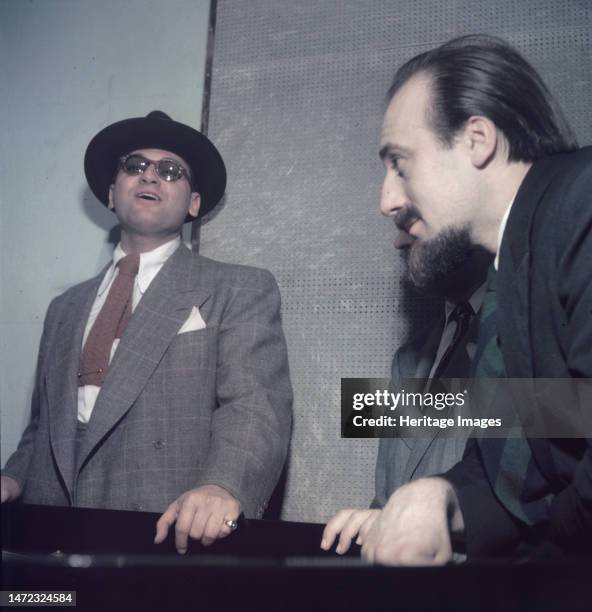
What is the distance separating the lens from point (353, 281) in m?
1.45

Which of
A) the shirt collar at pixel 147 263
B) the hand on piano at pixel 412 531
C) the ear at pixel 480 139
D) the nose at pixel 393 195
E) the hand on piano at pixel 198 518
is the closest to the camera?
the hand on piano at pixel 412 531

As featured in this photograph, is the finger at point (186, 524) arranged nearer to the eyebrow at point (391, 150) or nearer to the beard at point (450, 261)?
the beard at point (450, 261)

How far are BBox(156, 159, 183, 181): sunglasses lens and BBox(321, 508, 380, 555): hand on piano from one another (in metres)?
0.94

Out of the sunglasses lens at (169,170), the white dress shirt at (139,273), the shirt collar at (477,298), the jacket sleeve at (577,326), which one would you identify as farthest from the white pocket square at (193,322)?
the jacket sleeve at (577,326)

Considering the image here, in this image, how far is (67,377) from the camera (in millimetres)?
1267

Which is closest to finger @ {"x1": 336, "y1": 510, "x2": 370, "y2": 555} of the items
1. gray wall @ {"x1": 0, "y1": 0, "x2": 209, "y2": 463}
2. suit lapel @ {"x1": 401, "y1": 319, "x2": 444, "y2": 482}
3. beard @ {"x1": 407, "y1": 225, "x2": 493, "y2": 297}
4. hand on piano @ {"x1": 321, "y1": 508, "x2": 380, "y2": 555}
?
hand on piano @ {"x1": 321, "y1": 508, "x2": 380, "y2": 555}

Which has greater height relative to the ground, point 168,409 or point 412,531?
point 168,409

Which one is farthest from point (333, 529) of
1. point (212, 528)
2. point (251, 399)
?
point (251, 399)

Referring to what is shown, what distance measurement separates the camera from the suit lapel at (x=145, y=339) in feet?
3.95

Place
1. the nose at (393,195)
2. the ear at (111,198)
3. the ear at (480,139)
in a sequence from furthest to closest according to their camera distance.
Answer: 1. the ear at (111,198)
2. the nose at (393,195)
3. the ear at (480,139)

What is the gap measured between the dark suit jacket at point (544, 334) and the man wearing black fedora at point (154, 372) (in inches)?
17.4

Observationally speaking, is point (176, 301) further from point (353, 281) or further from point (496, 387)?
point (496, 387)

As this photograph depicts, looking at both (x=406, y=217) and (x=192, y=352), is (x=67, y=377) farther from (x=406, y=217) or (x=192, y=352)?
(x=406, y=217)

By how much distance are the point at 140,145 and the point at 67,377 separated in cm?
57
